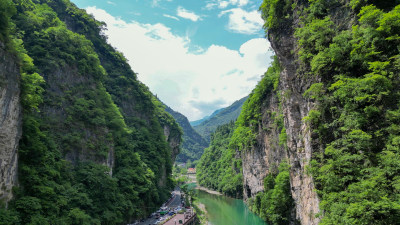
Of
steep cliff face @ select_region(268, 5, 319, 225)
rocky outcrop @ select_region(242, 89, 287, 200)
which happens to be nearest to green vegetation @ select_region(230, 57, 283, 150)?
rocky outcrop @ select_region(242, 89, 287, 200)

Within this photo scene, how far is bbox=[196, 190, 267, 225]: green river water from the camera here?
122ft

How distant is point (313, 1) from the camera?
714 inches

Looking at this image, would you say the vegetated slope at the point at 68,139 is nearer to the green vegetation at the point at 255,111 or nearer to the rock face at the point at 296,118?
the green vegetation at the point at 255,111

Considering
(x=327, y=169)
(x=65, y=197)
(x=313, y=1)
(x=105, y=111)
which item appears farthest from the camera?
(x=105, y=111)

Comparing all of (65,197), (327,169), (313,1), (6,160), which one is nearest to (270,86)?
(313,1)

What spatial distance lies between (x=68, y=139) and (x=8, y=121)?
904cm

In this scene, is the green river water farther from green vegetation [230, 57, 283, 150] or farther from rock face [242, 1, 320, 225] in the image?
rock face [242, 1, 320, 225]

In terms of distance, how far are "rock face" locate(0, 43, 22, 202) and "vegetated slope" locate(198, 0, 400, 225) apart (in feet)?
64.6

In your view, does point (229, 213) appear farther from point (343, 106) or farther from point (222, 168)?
point (343, 106)

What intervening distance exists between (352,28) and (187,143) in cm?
18408

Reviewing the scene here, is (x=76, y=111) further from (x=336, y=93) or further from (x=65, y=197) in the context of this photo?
(x=336, y=93)

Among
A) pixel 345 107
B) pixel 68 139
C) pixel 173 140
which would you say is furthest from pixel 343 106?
pixel 173 140

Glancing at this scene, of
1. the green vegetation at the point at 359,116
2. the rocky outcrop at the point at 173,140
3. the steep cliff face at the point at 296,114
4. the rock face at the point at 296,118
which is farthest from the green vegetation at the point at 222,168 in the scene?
the green vegetation at the point at 359,116

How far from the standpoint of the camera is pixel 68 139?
25.7 m
